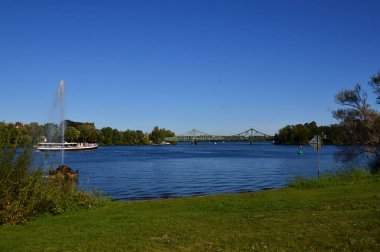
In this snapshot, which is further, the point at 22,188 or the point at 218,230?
the point at 22,188

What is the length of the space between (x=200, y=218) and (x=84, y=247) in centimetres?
432

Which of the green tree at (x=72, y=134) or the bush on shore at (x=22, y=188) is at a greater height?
the green tree at (x=72, y=134)

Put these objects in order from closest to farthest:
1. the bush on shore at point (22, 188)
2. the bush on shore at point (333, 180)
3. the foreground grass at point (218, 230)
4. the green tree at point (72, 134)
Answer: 1. the foreground grass at point (218, 230)
2. the bush on shore at point (22, 188)
3. the bush on shore at point (333, 180)
4. the green tree at point (72, 134)

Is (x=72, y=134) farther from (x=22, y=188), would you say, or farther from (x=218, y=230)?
(x=218, y=230)

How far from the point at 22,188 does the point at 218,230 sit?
262 inches

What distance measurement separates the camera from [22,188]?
13.2m

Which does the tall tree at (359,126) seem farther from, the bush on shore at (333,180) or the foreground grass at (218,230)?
the foreground grass at (218,230)

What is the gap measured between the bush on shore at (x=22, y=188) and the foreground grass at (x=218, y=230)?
488 mm

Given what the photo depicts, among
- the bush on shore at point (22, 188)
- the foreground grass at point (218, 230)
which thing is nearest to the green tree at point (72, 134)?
the bush on shore at point (22, 188)

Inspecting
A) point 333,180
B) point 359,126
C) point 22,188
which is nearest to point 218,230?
point 22,188

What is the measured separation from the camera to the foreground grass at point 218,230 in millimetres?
8609

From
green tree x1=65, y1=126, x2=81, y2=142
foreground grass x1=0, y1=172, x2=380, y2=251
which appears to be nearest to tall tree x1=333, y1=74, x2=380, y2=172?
foreground grass x1=0, y1=172, x2=380, y2=251

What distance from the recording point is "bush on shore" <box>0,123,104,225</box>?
12.6 meters

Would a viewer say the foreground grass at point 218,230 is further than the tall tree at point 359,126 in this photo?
No
